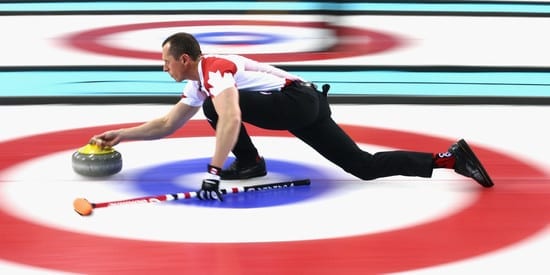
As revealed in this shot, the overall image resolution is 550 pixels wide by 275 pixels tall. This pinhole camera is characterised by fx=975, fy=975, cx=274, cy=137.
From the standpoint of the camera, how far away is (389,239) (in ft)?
14.4

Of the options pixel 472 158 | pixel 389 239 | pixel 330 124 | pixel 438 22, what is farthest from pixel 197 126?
pixel 438 22

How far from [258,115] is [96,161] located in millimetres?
936

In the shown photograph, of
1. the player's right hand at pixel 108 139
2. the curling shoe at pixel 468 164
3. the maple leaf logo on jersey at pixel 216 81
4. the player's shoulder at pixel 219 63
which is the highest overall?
the player's shoulder at pixel 219 63

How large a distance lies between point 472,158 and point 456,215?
22.5 inches

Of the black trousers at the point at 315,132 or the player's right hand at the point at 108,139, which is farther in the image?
the player's right hand at the point at 108,139

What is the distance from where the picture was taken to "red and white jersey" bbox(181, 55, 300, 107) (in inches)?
194

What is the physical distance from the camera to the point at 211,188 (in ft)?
16.1

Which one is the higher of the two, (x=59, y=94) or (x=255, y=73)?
(x=255, y=73)

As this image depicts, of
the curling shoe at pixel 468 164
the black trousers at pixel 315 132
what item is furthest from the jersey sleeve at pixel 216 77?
the curling shoe at pixel 468 164

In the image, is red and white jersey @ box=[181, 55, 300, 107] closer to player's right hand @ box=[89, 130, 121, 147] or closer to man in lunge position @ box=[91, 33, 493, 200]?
man in lunge position @ box=[91, 33, 493, 200]

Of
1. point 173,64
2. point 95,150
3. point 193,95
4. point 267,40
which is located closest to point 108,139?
point 95,150

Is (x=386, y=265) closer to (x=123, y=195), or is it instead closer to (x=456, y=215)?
(x=456, y=215)

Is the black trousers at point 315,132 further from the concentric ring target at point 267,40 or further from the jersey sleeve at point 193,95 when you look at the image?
the concentric ring target at point 267,40

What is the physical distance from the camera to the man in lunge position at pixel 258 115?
16.3 ft
